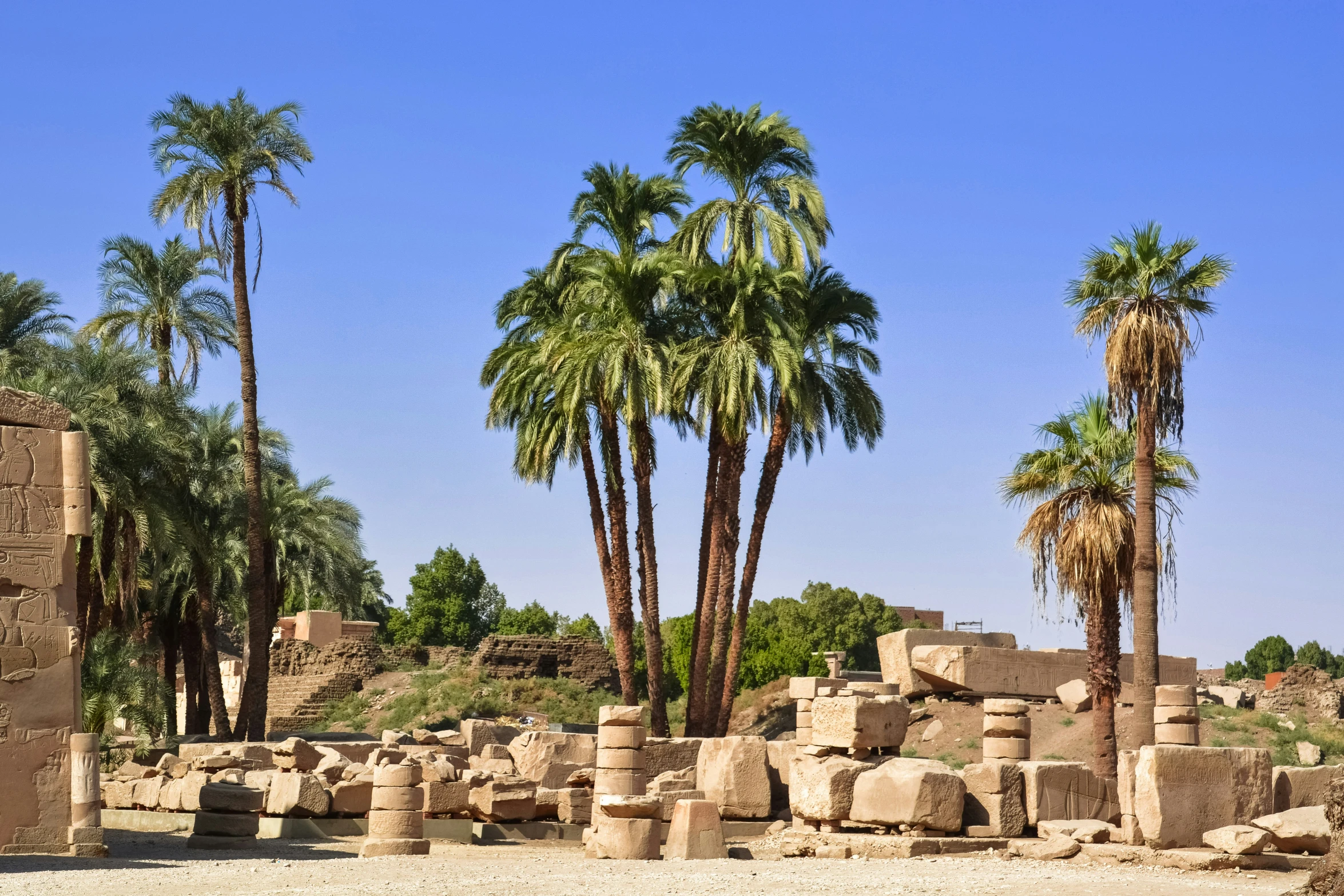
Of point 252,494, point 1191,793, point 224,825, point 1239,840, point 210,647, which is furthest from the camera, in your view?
point 210,647

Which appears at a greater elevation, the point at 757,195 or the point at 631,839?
the point at 757,195

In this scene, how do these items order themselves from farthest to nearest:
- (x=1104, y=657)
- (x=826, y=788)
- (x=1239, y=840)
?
(x=1104, y=657) < (x=826, y=788) < (x=1239, y=840)

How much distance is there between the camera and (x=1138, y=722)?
59.8 ft

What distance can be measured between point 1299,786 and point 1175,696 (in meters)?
1.84

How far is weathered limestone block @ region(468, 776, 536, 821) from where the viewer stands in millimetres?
18391

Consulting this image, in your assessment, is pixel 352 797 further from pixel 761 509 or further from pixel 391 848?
pixel 761 509

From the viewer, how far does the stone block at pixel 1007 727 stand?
17.9 m

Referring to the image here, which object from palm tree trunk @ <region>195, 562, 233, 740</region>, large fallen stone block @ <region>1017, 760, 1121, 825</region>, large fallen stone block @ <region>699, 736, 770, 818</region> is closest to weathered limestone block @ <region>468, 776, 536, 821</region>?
large fallen stone block @ <region>699, 736, 770, 818</region>

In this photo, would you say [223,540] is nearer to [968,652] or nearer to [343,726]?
[343,726]

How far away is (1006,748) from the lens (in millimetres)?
17891

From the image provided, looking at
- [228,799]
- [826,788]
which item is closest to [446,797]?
[228,799]

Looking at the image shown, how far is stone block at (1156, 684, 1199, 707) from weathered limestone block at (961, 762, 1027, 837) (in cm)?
251

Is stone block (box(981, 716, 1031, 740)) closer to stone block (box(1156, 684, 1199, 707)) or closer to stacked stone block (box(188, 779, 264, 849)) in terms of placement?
stone block (box(1156, 684, 1199, 707))

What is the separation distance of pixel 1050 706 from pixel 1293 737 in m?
4.48
